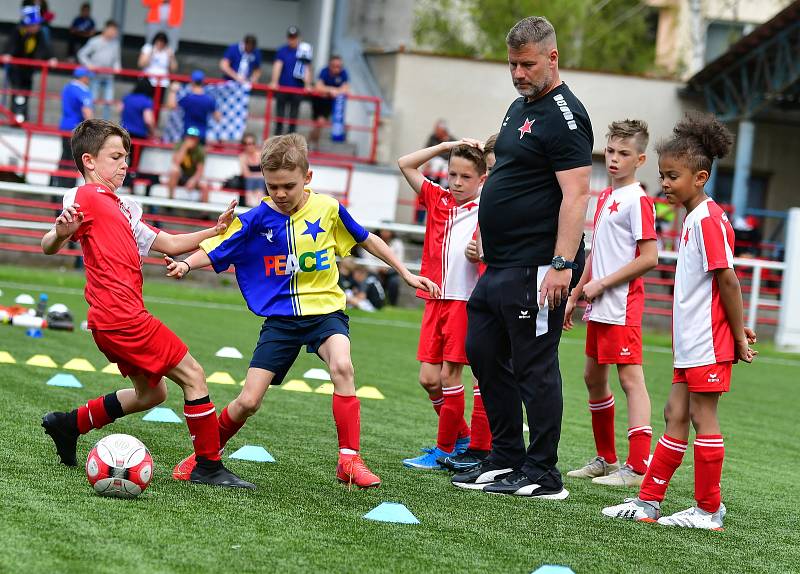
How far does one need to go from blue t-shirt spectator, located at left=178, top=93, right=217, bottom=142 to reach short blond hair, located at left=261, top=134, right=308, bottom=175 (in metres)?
15.2

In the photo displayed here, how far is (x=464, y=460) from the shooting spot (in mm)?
6902

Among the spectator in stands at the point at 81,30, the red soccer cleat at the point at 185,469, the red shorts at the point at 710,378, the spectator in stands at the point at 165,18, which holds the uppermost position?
the spectator in stands at the point at 165,18

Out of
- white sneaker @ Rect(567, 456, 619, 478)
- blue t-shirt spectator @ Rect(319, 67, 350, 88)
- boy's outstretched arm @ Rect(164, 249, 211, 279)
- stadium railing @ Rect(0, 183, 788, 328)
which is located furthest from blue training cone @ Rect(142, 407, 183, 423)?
blue t-shirt spectator @ Rect(319, 67, 350, 88)

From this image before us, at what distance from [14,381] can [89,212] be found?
297 cm

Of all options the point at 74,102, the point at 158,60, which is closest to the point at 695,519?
the point at 74,102

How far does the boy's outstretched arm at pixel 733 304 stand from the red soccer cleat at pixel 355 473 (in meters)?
1.81

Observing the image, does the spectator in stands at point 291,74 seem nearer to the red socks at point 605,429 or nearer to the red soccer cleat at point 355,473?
the red socks at point 605,429

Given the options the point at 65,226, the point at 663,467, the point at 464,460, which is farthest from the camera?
the point at 464,460

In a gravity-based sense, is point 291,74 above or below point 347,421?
above

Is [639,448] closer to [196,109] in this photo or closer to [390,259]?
[390,259]

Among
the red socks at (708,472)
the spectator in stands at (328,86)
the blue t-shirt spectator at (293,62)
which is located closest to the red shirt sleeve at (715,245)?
the red socks at (708,472)

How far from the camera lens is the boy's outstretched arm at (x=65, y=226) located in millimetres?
5527

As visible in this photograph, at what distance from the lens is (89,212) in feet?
18.7

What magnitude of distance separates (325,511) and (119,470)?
0.89 metres
